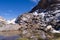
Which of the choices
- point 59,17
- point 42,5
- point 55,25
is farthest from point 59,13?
point 42,5

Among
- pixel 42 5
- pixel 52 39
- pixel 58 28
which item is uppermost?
pixel 42 5

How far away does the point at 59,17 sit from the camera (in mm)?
108875

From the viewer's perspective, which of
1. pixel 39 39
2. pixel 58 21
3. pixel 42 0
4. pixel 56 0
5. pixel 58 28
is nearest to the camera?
pixel 39 39

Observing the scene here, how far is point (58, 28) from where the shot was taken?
94.2 meters

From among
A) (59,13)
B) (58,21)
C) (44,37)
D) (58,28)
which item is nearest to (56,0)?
(59,13)

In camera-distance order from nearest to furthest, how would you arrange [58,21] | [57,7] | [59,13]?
[58,21], [59,13], [57,7]

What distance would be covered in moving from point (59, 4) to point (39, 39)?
84916 millimetres

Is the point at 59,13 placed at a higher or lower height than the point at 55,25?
higher

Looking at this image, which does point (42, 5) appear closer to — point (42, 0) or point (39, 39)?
point (42, 0)

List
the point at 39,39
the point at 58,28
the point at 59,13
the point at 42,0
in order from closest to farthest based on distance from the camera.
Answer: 1. the point at 39,39
2. the point at 58,28
3. the point at 59,13
4. the point at 42,0

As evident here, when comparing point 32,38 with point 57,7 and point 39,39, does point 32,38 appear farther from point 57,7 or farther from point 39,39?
point 57,7

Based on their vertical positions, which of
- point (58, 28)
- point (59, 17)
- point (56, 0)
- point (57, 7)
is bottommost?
point (58, 28)

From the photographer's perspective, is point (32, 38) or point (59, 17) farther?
point (59, 17)

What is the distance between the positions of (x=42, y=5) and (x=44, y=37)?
132473 millimetres
